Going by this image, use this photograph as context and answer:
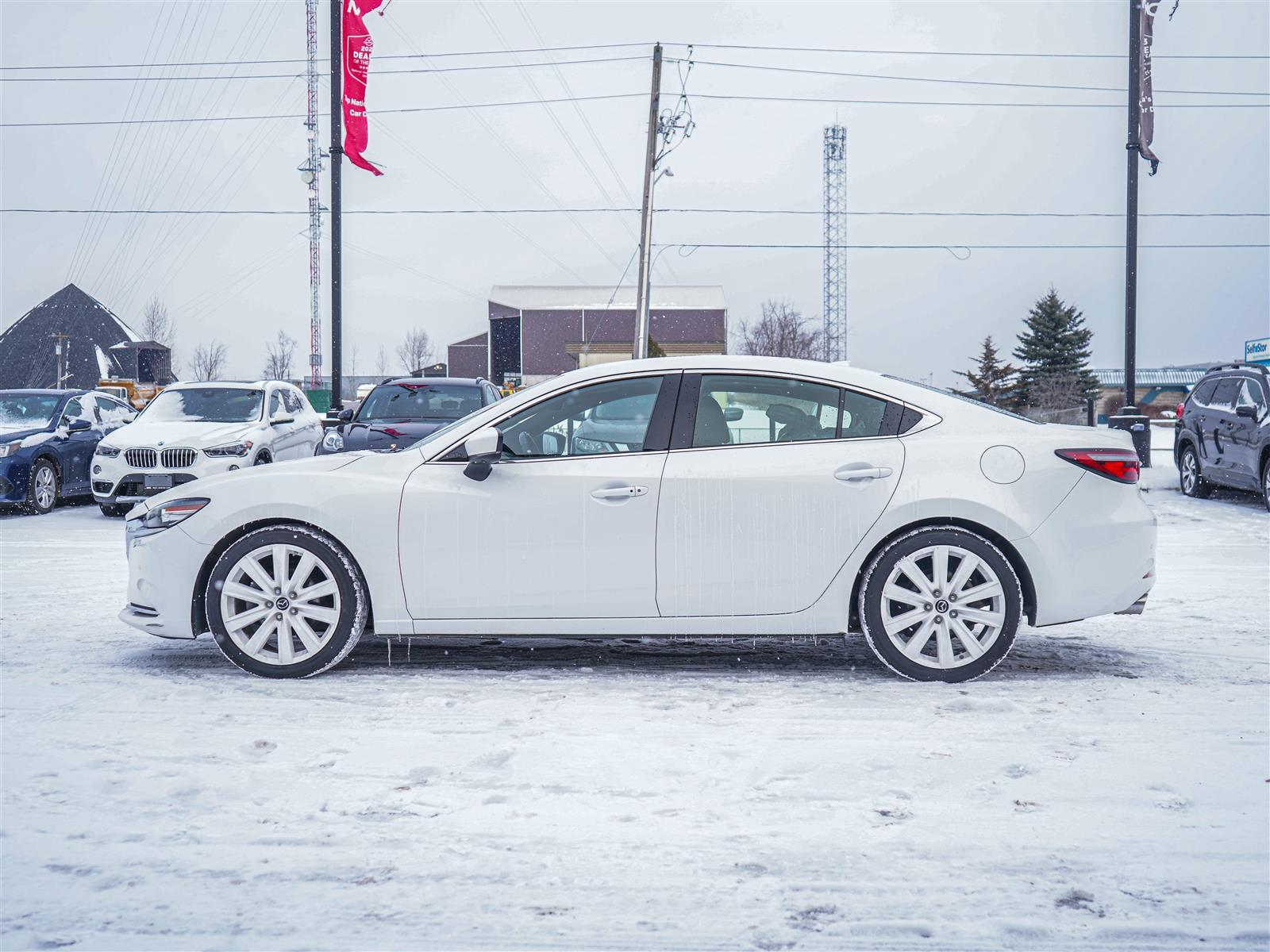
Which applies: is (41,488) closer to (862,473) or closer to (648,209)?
(862,473)

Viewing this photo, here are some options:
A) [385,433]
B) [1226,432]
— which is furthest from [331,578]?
[1226,432]

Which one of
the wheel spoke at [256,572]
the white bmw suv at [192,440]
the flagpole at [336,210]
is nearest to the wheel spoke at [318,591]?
the wheel spoke at [256,572]

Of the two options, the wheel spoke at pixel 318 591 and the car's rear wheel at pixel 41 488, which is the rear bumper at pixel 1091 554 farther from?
the car's rear wheel at pixel 41 488

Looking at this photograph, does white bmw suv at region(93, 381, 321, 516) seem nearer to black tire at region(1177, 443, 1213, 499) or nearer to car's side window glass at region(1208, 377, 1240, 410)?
car's side window glass at region(1208, 377, 1240, 410)

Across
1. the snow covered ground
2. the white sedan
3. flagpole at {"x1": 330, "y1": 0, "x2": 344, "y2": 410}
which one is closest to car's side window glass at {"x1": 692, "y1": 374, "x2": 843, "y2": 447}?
the white sedan

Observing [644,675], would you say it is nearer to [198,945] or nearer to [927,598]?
[927,598]

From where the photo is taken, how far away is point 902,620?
16.3ft

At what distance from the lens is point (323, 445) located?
12.2 metres

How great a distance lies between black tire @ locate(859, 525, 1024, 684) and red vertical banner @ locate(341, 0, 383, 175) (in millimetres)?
18263

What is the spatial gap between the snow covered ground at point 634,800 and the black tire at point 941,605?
0.13 metres

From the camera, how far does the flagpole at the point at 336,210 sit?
20.7m

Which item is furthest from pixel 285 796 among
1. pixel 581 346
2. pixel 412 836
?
pixel 581 346

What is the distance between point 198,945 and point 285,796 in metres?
0.97

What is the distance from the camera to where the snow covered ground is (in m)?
2.77
